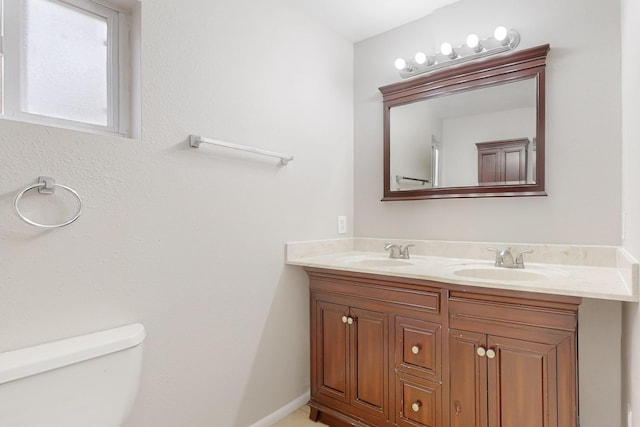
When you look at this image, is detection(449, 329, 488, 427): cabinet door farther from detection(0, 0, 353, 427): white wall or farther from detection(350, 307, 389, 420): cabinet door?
detection(0, 0, 353, 427): white wall

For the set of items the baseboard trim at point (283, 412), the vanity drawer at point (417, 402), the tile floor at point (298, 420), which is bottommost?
the tile floor at point (298, 420)

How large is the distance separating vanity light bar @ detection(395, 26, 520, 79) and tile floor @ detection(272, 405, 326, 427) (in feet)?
7.09

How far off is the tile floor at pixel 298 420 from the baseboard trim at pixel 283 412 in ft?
0.07

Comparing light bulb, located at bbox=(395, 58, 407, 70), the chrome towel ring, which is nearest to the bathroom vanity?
the chrome towel ring

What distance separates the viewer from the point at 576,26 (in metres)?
1.75

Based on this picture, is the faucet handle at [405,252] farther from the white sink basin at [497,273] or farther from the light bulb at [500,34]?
the light bulb at [500,34]

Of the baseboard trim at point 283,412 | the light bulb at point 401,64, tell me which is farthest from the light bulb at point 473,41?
the baseboard trim at point 283,412

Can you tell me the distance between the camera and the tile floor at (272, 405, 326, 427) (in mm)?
1976

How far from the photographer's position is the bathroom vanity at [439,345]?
1331 millimetres

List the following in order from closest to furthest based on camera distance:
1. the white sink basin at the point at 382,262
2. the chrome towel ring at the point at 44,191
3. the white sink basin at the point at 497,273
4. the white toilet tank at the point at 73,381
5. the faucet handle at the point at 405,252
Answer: the white toilet tank at the point at 73,381, the chrome towel ring at the point at 44,191, the white sink basin at the point at 497,273, the white sink basin at the point at 382,262, the faucet handle at the point at 405,252

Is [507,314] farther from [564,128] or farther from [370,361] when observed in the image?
[564,128]

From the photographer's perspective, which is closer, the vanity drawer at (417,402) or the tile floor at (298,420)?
the vanity drawer at (417,402)

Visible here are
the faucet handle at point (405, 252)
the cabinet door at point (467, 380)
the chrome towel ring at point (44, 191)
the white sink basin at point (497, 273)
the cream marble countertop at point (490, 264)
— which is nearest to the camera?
the chrome towel ring at point (44, 191)

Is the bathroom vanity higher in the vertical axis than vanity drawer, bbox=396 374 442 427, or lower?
higher
